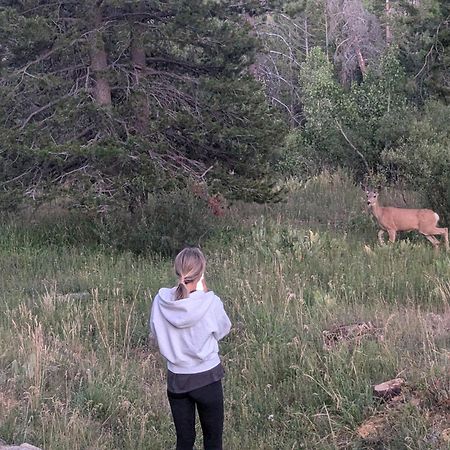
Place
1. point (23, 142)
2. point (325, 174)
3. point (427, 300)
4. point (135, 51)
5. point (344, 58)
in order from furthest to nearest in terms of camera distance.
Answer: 1. point (344, 58)
2. point (325, 174)
3. point (135, 51)
4. point (23, 142)
5. point (427, 300)

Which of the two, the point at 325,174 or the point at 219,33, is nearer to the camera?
the point at 219,33

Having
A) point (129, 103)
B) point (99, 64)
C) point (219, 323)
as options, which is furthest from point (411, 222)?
point (219, 323)

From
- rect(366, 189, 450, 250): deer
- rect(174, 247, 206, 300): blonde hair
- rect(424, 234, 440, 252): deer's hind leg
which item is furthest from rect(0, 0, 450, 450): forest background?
rect(174, 247, 206, 300): blonde hair

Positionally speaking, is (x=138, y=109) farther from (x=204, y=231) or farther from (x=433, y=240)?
(x=433, y=240)

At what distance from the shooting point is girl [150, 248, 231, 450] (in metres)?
4.35

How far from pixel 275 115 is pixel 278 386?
28.8ft

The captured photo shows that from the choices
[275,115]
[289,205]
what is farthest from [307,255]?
[289,205]

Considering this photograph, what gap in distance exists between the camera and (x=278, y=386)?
5766 mm

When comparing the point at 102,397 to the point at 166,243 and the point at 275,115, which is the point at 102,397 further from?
the point at 275,115

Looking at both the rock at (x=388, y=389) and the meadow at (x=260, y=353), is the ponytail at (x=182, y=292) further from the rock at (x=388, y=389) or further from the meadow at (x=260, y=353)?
the rock at (x=388, y=389)

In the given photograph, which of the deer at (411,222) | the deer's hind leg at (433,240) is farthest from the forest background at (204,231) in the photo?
the deer at (411,222)

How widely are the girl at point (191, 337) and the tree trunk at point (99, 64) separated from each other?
8746 millimetres

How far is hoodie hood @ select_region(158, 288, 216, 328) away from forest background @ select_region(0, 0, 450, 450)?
4.24ft

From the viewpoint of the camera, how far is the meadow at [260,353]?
5090 millimetres
